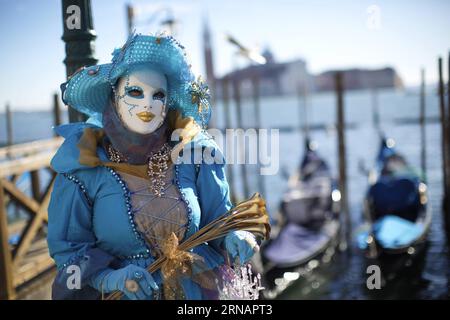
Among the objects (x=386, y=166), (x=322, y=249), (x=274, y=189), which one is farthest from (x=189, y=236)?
(x=274, y=189)

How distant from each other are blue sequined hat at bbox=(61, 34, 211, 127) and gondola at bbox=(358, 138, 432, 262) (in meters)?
6.24

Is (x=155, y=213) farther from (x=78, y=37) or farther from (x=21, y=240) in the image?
(x=21, y=240)

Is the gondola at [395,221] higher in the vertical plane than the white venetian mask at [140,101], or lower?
lower

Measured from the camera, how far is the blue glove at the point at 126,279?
5.45ft

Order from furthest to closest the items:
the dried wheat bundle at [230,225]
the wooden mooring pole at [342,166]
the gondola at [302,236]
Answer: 1. the wooden mooring pole at [342,166]
2. the gondola at [302,236]
3. the dried wheat bundle at [230,225]

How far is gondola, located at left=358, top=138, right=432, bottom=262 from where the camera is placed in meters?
7.63

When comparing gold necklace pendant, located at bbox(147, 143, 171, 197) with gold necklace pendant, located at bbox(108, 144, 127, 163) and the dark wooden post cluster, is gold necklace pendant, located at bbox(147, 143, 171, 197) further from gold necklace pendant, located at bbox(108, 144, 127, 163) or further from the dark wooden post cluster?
the dark wooden post cluster

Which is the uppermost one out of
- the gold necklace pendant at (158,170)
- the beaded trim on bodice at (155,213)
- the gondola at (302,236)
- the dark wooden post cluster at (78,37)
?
the dark wooden post cluster at (78,37)

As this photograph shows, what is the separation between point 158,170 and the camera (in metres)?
1.85

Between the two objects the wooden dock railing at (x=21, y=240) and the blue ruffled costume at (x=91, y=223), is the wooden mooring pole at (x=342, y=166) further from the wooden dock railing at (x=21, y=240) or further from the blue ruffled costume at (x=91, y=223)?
the blue ruffled costume at (x=91, y=223)

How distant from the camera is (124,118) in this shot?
70.9 inches

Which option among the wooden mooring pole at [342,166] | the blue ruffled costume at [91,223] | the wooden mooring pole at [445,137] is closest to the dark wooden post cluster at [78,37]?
the blue ruffled costume at [91,223]

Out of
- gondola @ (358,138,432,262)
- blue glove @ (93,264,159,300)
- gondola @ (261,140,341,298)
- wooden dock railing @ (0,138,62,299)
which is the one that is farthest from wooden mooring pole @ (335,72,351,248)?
blue glove @ (93,264,159,300)

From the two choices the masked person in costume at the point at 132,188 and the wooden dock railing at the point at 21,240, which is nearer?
the masked person in costume at the point at 132,188
